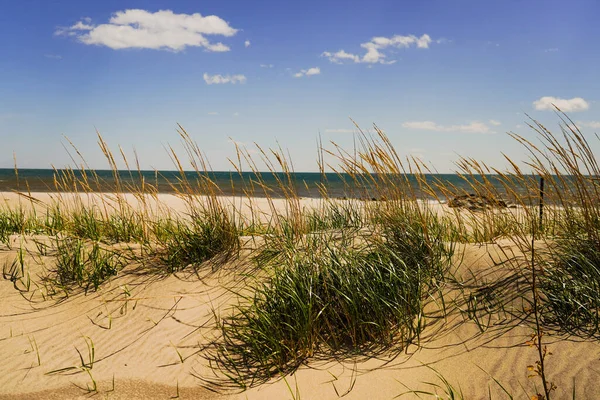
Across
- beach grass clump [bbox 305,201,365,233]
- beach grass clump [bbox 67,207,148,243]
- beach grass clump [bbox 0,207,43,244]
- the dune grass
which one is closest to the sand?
the dune grass

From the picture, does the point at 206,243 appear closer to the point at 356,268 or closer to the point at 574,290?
the point at 356,268

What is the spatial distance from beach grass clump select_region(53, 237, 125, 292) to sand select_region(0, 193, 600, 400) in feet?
0.51

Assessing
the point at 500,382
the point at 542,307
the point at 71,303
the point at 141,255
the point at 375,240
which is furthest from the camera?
the point at 141,255

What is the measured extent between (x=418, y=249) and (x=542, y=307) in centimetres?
101

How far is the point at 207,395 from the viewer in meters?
2.86

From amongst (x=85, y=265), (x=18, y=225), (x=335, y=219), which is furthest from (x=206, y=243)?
(x=18, y=225)

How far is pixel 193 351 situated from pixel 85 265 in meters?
1.84

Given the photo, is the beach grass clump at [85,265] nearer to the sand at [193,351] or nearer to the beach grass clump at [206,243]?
the sand at [193,351]

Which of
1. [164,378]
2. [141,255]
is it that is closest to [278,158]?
[141,255]

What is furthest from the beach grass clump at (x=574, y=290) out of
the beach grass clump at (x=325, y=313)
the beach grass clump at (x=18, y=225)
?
the beach grass clump at (x=18, y=225)

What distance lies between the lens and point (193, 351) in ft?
10.7

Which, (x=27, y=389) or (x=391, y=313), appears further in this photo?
(x=391, y=313)

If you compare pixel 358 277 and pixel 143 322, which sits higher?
pixel 358 277

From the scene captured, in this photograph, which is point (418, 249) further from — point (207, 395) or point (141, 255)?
point (141, 255)
